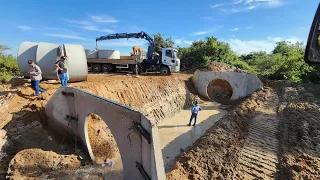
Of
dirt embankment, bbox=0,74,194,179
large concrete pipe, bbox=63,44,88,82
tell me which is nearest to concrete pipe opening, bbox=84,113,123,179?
dirt embankment, bbox=0,74,194,179

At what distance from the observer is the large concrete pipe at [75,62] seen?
9441mm

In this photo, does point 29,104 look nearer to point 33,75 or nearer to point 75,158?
point 33,75

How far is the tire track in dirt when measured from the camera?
5550 millimetres

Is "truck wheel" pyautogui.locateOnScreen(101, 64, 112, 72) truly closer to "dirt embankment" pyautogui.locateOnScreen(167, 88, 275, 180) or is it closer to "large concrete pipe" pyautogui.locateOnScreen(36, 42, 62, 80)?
"large concrete pipe" pyautogui.locateOnScreen(36, 42, 62, 80)

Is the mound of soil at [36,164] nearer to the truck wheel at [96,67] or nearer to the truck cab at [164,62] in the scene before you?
the truck cab at [164,62]

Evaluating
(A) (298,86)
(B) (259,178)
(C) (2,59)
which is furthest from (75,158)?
(C) (2,59)

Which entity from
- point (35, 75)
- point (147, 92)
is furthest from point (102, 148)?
point (147, 92)

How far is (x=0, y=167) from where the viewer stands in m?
5.40

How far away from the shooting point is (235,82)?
53.7 ft

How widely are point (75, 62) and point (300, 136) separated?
408 inches

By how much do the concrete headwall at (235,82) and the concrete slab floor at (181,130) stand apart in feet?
7.37

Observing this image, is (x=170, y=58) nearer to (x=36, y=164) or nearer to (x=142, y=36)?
(x=142, y=36)

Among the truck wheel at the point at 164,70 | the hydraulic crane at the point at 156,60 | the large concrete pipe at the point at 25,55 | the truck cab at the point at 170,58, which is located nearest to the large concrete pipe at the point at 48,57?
the large concrete pipe at the point at 25,55

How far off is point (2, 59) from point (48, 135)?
17.3 metres
